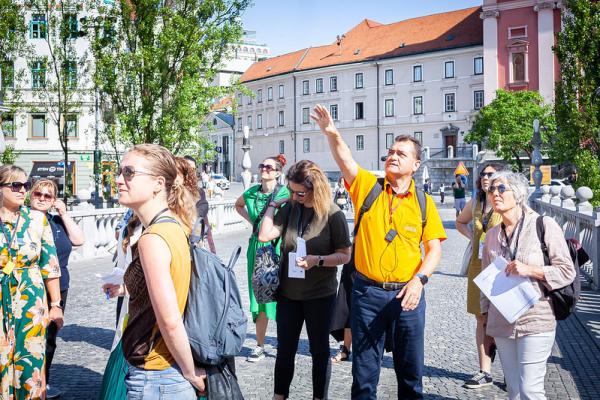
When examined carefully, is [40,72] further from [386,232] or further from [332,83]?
[332,83]

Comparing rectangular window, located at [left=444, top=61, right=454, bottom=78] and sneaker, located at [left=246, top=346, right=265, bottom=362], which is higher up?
rectangular window, located at [left=444, top=61, right=454, bottom=78]

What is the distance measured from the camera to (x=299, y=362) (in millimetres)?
6570

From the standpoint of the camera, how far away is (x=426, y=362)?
664 cm

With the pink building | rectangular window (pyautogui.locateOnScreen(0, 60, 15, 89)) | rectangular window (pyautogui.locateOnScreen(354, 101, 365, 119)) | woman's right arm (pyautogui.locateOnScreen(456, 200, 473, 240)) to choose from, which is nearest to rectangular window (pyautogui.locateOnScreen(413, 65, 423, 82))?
rectangular window (pyautogui.locateOnScreen(354, 101, 365, 119))

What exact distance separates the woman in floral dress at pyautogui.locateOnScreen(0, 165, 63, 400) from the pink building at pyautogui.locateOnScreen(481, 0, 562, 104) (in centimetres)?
5680

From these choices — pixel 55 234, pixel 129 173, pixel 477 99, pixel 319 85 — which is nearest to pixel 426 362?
pixel 55 234

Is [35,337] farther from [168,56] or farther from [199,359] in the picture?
[168,56]

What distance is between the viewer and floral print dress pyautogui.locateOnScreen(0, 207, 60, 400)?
14.6 feet

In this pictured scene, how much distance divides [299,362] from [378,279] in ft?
8.62

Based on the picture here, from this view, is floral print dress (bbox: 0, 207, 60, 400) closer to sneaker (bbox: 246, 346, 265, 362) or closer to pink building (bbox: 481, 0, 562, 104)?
sneaker (bbox: 246, 346, 265, 362)

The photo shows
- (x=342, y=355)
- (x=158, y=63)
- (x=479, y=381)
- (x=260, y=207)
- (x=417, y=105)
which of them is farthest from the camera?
(x=417, y=105)

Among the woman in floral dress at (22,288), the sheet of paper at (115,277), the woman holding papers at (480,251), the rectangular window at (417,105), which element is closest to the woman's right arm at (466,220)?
the woman holding papers at (480,251)

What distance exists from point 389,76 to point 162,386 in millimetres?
74600

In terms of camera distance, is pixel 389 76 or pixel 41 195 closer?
pixel 41 195
